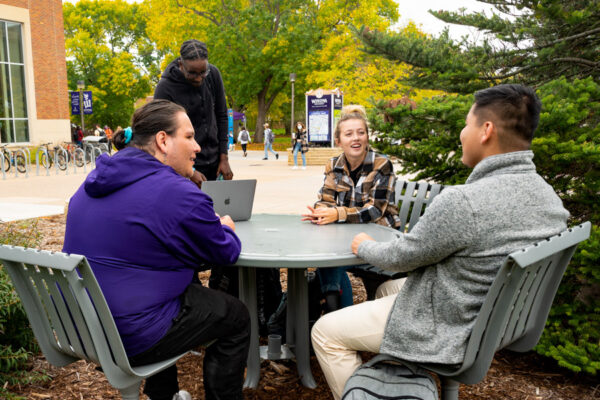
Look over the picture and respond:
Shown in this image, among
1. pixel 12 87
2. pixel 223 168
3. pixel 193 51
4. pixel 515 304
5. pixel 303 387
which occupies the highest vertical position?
pixel 12 87

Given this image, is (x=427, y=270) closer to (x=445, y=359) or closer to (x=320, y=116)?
(x=445, y=359)

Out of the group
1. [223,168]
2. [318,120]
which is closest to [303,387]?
[223,168]

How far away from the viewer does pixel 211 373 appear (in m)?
2.41

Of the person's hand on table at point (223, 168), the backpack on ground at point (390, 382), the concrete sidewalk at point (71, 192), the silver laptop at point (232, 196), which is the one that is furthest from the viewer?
the concrete sidewalk at point (71, 192)

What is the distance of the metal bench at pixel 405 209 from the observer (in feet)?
12.0

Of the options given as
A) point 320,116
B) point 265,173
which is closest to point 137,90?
→ point 320,116

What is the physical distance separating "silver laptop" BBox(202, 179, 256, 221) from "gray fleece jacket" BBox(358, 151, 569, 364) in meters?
1.38

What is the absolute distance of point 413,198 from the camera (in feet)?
13.1

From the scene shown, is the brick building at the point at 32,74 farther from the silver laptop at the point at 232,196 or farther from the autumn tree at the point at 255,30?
the silver laptop at the point at 232,196

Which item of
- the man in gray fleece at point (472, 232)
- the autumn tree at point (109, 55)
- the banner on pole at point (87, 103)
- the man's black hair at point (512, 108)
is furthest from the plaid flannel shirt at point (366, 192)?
the autumn tree at point (109, 55)

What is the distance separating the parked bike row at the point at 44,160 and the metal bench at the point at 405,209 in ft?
47.8

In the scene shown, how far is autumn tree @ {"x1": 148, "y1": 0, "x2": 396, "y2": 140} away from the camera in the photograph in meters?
32.8

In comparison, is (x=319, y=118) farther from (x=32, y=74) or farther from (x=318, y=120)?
(x=32, y=74)

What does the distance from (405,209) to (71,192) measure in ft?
35.4
